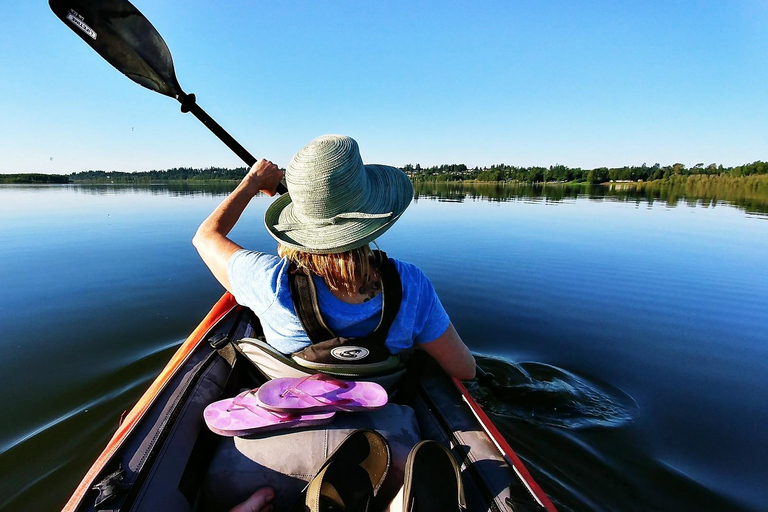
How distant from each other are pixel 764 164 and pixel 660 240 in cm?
6759

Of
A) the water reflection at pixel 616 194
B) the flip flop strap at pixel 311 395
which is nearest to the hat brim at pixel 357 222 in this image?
the flip flop strap at pixel 311 395

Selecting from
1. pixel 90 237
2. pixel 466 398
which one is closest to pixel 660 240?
pixel 466 398

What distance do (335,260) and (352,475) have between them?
0.86 m

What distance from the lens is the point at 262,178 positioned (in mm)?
2609

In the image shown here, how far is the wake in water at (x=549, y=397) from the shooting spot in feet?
11.5

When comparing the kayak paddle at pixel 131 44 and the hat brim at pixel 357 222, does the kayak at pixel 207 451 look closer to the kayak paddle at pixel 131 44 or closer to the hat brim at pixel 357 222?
the hat brim at pixel 357 222

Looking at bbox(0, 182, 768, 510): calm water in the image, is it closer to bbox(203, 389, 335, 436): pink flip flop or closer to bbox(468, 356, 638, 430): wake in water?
bbox(468, 356, 638, 430): wake in water

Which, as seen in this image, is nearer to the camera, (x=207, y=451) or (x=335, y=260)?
(x=335, y=260)

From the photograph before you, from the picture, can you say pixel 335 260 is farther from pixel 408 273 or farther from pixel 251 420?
pixel 251 420

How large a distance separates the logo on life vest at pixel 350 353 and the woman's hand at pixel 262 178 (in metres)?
1.34

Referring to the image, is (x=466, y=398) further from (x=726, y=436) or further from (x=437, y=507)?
(x=726, y=436)

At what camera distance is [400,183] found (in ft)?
6.27

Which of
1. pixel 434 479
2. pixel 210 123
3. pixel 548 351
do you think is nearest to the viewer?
pixel 434 479

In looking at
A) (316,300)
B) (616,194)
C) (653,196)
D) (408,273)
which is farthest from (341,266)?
(616,194)
